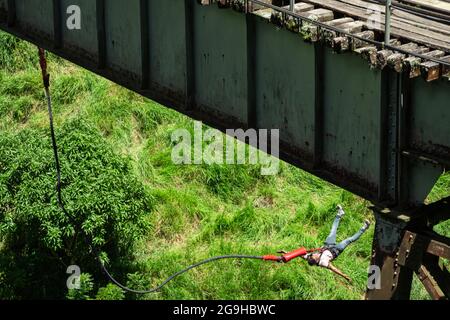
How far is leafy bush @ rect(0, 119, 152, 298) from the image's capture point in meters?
21.2

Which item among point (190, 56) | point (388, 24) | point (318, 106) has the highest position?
point (388, 24)

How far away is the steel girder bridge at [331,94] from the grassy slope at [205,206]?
6816 mm

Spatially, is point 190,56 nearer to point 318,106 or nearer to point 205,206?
point 318,106

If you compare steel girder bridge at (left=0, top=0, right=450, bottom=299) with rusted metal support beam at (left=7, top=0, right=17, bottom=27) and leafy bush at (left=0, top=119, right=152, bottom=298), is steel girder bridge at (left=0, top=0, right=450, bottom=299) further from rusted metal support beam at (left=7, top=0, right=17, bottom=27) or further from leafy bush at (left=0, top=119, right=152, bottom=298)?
leafy bush at (left=0, top=119, right=152, bottom=298)

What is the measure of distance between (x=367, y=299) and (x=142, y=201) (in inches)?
358

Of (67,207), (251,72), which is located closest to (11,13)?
(67,207)

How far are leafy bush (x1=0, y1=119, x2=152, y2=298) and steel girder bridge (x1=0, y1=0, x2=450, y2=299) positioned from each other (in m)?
5.45

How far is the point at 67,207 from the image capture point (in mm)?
20969

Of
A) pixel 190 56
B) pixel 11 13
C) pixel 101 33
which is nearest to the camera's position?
pixel 190 56

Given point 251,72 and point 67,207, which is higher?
point 251,72

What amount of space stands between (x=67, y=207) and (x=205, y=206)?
12.9 feet

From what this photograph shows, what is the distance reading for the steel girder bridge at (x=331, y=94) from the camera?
1297 centimetres

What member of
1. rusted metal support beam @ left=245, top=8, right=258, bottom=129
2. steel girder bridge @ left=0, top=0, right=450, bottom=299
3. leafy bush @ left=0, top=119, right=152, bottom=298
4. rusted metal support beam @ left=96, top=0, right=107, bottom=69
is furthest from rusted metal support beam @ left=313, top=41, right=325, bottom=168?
leafy bush @ left=0, top=119, right=152, bottom=298

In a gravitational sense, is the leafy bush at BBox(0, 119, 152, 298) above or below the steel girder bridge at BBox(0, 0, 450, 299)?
below
